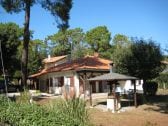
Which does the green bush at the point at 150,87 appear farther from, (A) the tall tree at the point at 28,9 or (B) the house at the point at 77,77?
(A) the tall tree at the point at 28,9

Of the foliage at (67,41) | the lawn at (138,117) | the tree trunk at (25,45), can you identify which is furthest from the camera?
the foliage at (67,41)

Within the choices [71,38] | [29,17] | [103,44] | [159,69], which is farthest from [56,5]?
[71,38]

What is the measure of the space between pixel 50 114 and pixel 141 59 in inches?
739

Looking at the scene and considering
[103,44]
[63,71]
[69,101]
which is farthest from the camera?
[103,44]

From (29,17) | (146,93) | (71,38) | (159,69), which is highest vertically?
(71,38)

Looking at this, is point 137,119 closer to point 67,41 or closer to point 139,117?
point 139,117

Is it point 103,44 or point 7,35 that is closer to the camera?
point 7,35

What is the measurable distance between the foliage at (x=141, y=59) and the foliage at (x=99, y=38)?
152ft

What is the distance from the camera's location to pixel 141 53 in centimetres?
2820

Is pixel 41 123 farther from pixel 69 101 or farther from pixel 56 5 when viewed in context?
pixel 56 5

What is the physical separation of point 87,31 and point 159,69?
52504 millimetres

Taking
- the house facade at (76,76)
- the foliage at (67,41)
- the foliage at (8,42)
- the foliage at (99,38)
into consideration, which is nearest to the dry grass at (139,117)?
the house facade at (76,76)

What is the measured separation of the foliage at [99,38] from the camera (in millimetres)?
75500

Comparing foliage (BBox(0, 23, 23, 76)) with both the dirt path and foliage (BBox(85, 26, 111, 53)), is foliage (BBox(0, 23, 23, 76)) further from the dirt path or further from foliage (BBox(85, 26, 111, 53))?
foliage (BBox(85, 26, 111, 53))
